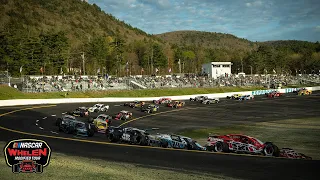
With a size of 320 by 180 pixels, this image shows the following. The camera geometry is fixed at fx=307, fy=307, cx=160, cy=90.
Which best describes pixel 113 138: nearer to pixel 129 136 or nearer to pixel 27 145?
pixel 129 136

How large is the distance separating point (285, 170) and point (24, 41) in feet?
282

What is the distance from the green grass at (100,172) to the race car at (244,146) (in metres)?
5.96

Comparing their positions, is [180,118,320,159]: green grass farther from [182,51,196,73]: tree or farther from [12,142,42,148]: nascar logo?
[182,51,196,73]: tree

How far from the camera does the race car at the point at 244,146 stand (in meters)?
18.3

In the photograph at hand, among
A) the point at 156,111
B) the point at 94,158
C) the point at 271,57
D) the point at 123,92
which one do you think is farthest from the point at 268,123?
the point at 271,57

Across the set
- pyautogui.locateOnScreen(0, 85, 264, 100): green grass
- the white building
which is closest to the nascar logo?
pyautogui.locateOnScreen(0, 85, 264, 100): green grass

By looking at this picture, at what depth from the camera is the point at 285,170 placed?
14.3m

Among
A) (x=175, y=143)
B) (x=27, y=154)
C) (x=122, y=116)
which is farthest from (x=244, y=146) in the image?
(x=122, y=116)

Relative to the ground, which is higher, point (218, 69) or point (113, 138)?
point (218, 69)

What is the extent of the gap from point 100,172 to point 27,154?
448cm

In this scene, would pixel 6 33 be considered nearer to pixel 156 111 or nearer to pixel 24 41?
pixel 24 41

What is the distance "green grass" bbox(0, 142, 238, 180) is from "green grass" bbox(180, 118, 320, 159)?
12.2m

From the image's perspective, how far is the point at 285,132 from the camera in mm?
32625

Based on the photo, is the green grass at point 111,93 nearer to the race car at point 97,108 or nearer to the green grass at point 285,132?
the race car at point 97,108
